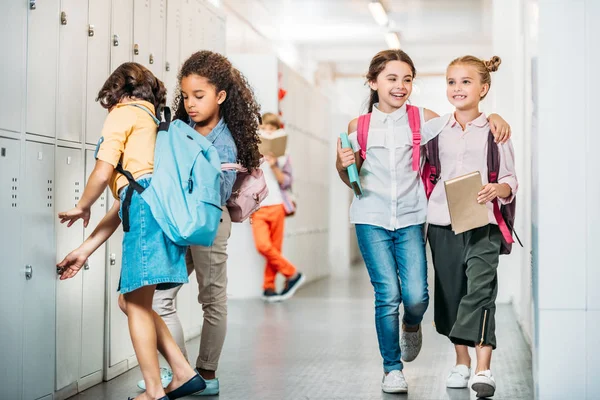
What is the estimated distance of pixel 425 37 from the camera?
13711 mm

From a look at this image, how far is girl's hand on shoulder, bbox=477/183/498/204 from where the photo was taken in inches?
136

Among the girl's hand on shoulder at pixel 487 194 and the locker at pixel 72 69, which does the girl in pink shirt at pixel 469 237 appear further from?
the locker at pixel 72 69

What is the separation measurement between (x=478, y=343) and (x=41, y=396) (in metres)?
1.73

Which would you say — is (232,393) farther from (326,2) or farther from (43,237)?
(326,2)

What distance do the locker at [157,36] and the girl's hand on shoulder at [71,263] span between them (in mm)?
1639

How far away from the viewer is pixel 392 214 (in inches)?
145

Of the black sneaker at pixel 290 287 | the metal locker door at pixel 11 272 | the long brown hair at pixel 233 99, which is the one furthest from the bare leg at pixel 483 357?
the black sneaker at pixel 290 287

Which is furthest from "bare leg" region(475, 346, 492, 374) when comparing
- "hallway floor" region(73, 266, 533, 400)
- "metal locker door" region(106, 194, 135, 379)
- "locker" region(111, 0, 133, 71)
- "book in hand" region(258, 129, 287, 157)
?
"book in hand" region(258, 129, 287, 157)

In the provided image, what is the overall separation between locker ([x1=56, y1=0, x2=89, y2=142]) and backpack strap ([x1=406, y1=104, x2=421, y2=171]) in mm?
1382

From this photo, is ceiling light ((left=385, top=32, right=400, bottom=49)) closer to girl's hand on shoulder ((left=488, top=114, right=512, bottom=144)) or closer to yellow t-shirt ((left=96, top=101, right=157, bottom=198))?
girl's hand on shoulder ((left=488, top=114, right=512, bottom=144))

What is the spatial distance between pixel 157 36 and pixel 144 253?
196 centimetres

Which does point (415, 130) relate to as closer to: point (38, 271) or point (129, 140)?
point (129, 140)

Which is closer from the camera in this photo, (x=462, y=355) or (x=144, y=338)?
(x=144, y=338)

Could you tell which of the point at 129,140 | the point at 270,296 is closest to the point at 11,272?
the point at 129,140
